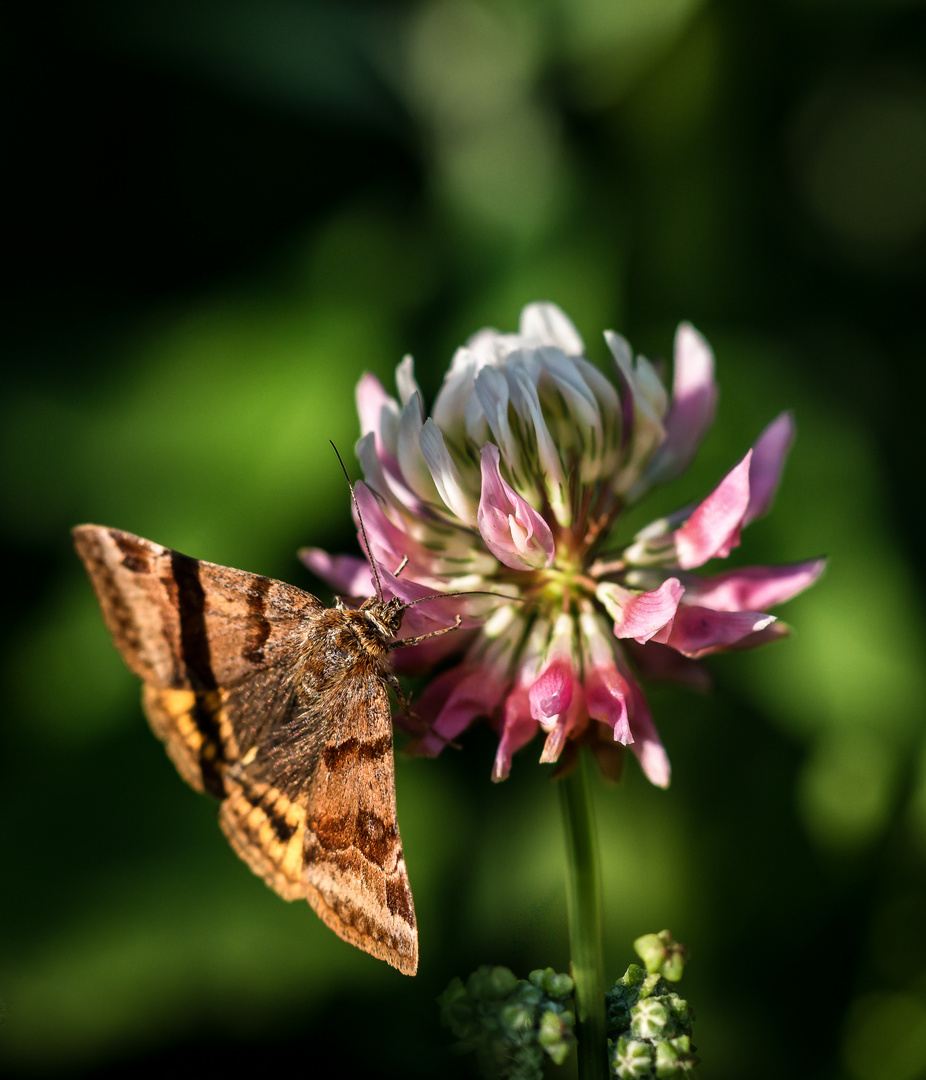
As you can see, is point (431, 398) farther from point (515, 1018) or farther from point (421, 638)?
point (515, 1018)

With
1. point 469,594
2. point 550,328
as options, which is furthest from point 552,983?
point 550,328

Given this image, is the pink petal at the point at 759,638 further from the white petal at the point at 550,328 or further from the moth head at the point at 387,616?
the white petal at the point at 550,328

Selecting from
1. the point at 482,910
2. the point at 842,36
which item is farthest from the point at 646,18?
the point at 482,910

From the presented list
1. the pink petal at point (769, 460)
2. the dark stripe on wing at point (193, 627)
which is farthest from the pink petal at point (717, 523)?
the dark stripe on wing at point (193, 627)

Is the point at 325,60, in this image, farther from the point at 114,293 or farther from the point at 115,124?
the point at 114,293

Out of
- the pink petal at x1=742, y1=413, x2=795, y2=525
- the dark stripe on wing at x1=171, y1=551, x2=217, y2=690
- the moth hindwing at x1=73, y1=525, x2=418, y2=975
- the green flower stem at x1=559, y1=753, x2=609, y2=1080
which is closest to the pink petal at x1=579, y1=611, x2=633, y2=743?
the green flower stem at x1=559, y1=753, x2=609, y2=1080
